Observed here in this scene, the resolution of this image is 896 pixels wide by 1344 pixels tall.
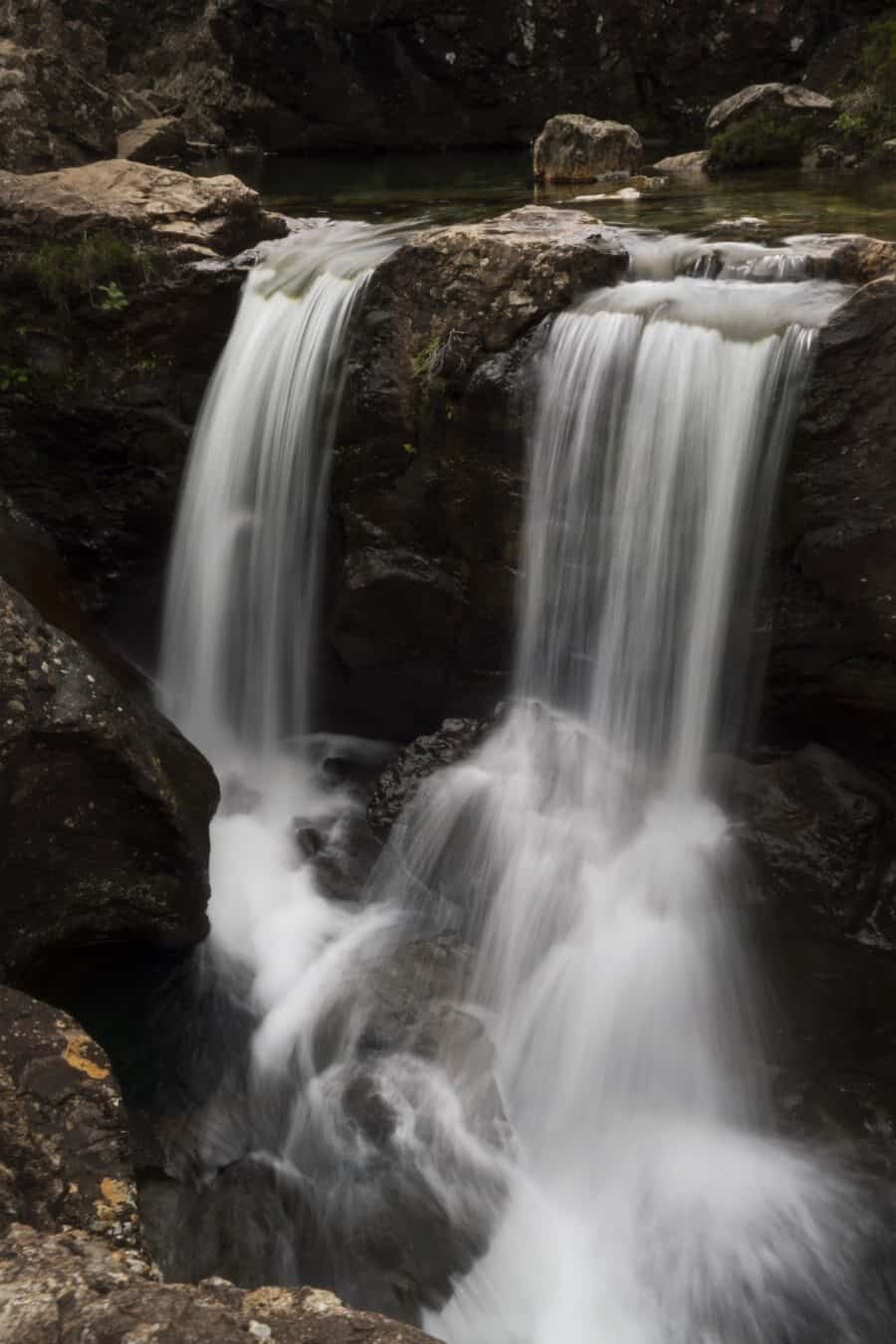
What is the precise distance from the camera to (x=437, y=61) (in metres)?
18.9

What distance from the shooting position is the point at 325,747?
6.49 metres

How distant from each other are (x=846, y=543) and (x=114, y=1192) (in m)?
3.89

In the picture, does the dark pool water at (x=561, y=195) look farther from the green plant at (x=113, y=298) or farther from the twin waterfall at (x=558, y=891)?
the green plant at (x=113, y=298)

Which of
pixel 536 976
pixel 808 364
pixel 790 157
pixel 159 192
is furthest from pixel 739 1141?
pixel 790 157

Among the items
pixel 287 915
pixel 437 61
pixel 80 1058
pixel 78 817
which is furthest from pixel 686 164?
pixel 80 1058

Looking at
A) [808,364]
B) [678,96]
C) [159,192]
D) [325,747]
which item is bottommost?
[325,747]

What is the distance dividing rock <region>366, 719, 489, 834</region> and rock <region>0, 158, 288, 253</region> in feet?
11.8

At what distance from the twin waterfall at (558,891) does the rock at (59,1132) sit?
4.12 feet

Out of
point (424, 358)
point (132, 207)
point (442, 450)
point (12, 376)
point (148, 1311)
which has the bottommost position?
point (148, 1311)

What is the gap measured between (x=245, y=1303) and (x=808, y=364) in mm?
4245

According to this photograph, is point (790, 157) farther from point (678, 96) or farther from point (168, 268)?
point (168, 268)

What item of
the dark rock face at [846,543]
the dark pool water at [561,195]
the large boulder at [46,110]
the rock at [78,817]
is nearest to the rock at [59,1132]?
the rock at [78,817]

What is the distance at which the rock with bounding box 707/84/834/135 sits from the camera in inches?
488

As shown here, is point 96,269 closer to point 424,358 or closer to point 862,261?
point 424,358
